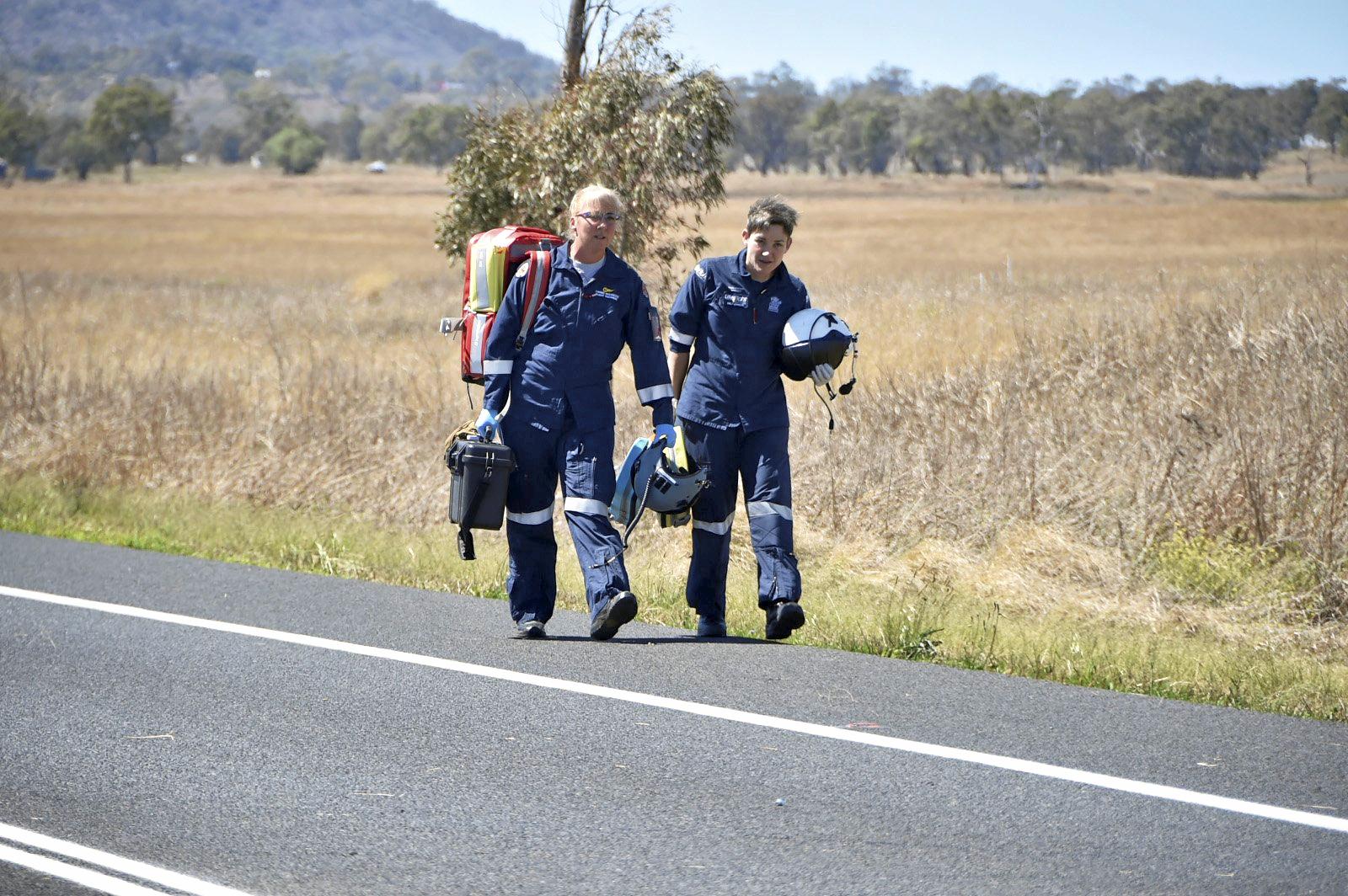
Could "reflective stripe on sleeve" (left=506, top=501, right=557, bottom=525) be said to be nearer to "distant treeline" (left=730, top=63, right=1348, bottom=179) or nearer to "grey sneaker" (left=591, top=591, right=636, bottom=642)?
"grey sneaker" (left=591, top=591, right=636, bottom=642)

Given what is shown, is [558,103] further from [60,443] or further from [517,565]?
[517,565]

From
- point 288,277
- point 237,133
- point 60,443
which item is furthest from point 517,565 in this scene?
point 237,133

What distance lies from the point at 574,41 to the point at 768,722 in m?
9.90

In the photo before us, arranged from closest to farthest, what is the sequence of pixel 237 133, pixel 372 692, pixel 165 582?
pixel 372 692
pixel 165 582
pixel 237 133

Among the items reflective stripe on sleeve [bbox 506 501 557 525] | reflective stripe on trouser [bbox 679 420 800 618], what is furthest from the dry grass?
reflective stripe on sleeve [bbox 506 501 557 525]

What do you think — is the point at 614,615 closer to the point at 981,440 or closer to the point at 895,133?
the point at 981,440

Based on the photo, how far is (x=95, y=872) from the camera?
4.14 meters

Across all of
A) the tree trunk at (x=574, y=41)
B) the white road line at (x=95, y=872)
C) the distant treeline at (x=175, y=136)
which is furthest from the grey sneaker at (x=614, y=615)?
the distant treeline at (x=175, y=136)

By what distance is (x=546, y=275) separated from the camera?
22.2 ft

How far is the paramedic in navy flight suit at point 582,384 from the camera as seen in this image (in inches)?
266

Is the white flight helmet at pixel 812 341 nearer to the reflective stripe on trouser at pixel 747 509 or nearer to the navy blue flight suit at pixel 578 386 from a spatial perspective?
the reflective stripe on trouser at pixel 747 509

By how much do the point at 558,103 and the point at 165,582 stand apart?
6.88 meters

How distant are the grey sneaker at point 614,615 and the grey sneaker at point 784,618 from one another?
0.65m

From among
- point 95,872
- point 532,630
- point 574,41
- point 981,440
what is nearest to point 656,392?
point 532,630
